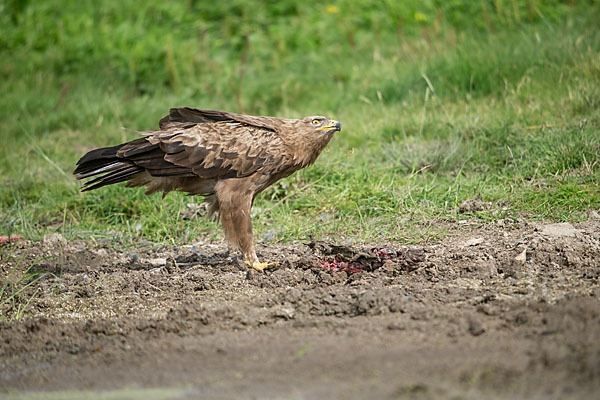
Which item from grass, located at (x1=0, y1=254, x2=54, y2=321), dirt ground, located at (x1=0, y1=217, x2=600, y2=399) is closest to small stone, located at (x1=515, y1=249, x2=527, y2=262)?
dirt ground, located at (x1=0, y1=217, x2=600, y2=399)

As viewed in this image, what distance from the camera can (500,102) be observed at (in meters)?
6.94

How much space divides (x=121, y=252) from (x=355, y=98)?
13.4ft

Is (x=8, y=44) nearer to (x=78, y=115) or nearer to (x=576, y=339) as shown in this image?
(x=78, y=115)

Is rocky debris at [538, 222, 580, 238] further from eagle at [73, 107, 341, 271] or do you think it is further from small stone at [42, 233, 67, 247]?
small stone at [42, 233, 67, 247]

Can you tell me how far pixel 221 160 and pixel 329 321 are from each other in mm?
1951

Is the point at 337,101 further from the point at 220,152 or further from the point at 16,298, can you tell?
the point at 16,298

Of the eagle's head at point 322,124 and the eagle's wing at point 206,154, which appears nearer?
the eagle's wing at point 206,154

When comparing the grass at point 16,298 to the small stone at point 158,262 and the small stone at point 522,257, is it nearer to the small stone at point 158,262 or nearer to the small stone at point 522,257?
the small stone at point 158,262

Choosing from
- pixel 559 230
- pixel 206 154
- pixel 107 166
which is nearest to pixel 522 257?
pixel 559 230

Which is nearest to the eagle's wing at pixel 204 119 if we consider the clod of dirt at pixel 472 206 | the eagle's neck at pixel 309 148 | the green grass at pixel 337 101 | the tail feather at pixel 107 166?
the eagle's neck at pixel 309 148

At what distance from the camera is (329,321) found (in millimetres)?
3201

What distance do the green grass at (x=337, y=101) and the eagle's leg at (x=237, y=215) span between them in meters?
0.70

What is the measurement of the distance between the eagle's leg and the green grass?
697 millimetres

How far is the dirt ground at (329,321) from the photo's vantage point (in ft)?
8.04
